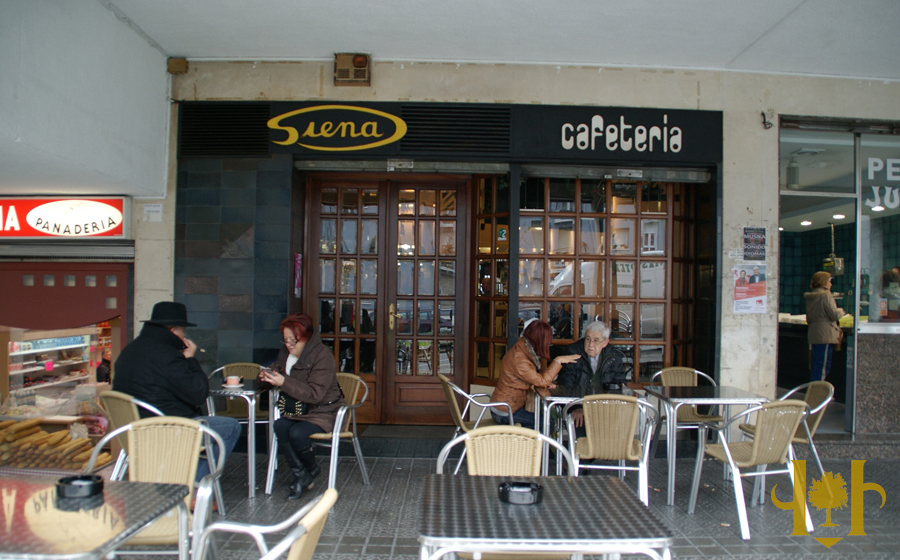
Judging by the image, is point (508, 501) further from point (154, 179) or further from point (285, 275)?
point (154, 179)

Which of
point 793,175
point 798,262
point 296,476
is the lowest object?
point 296,476

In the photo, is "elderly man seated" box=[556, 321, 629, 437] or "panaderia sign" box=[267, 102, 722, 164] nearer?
"elderly man seated" box=[556, 321, 629, 437]

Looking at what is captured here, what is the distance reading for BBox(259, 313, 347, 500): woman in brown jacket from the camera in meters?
3.98

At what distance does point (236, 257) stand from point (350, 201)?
1292 millimetres

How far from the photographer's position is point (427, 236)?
5.93 m

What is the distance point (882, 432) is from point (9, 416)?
8203mm

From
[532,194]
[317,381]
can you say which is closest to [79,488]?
[317,381]

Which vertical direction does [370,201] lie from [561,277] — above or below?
above

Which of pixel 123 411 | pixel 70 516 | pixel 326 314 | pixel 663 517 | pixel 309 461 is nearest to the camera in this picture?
pixel 70 516

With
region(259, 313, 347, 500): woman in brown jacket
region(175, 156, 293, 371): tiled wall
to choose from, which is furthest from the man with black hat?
region(175, 156, 293, 371): tiled wall

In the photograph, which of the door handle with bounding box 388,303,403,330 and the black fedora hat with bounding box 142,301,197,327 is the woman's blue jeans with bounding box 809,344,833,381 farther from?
the black fedora hat with bounding box 142,301,197,327

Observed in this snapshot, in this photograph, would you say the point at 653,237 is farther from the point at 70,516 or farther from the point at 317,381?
the point at 70,516

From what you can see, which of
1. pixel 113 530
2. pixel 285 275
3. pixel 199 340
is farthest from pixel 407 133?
pixel 113 530

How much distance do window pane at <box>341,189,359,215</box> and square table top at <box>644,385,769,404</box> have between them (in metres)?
3.37
